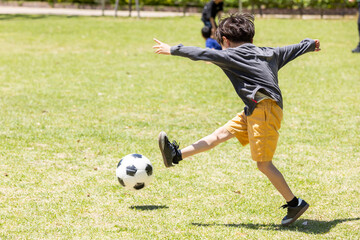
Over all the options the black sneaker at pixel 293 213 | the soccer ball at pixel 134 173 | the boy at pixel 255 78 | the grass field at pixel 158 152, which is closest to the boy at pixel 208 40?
the grass field at pixel 158 152

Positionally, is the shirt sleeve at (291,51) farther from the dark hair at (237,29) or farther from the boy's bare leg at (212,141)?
Result: the boy's bare leg at (212,141)

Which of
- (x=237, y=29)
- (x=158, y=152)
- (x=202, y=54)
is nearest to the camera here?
(x=202, y=54)

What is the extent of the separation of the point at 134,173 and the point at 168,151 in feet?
1.23

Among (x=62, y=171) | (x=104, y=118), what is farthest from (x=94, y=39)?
(x=62, y=171)

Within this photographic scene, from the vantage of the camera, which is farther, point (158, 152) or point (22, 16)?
point (22, 16)

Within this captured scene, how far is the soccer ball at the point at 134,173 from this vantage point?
4.70 meters

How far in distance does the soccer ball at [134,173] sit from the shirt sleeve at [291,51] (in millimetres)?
1532

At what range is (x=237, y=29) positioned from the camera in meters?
4.20

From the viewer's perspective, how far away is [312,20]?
24.3m

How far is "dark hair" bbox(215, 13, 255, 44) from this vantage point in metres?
4.21

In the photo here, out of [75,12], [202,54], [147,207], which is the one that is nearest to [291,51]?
[202,54]

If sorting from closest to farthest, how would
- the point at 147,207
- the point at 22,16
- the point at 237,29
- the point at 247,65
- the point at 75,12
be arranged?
the point at 247,65
the point at 237,29
the point at 147,207
the point at 22,16
the point at 75,12

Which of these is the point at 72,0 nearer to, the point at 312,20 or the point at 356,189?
the point at 312,20

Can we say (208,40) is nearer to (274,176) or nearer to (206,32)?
(206,32)
